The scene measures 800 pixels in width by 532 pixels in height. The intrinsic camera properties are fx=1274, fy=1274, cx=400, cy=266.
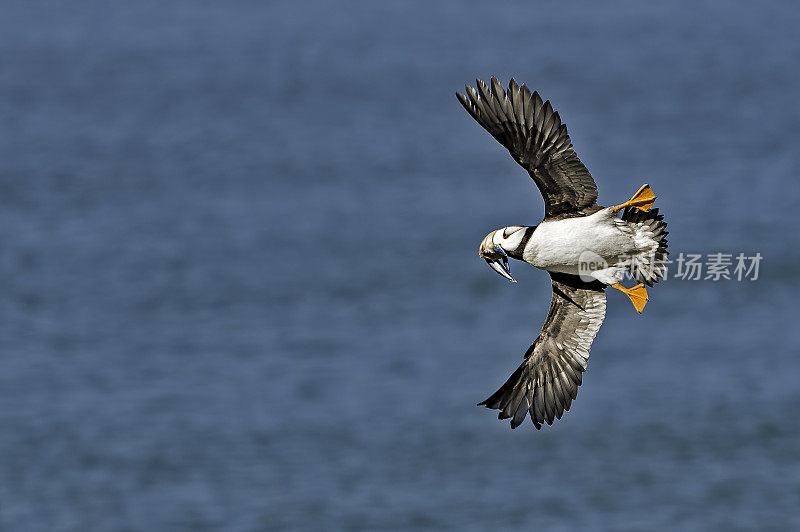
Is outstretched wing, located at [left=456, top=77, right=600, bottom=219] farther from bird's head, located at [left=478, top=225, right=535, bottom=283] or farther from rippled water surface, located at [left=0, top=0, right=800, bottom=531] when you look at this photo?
rippled water surface, located at [left=0, top=0, right=800, bottom=531]

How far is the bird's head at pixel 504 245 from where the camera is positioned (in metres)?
10.9

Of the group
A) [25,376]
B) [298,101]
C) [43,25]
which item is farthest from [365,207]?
[43,25]

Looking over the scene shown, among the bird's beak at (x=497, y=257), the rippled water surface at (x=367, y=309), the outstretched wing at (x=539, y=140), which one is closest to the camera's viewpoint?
the outstretched wing at (x=539, y=140)

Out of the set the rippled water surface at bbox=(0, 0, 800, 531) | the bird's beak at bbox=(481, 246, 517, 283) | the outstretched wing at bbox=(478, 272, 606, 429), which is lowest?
the outstretched wing at bbox=(478, 272, 606, 429)

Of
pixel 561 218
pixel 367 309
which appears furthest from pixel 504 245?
pixel 367 309

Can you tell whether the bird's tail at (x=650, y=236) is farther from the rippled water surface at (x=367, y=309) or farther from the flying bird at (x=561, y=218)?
the rippled water surface at (x=367, y=309)

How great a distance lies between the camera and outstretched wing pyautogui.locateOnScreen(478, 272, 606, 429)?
12117 millimetres

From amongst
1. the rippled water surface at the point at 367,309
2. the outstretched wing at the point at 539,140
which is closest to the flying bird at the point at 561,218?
the outstretched wing at the point at 539,140

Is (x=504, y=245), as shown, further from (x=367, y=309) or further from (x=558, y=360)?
(x=367, y=309)

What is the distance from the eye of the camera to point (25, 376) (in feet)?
131

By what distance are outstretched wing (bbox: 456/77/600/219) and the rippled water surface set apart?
23305mm

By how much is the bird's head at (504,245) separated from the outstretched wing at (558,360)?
121 centimetres

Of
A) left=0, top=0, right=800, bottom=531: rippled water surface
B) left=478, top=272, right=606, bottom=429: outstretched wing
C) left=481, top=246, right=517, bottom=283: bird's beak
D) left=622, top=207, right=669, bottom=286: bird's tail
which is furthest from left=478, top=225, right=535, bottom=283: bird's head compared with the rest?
left=0, top=0, right=800, bottom=531: rippled water surface

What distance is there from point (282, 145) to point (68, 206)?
402 inches
